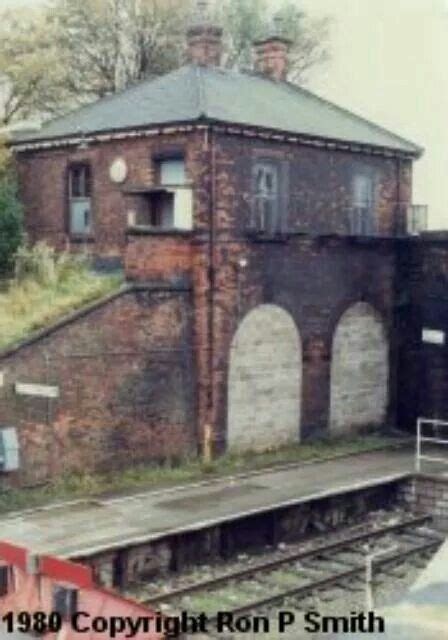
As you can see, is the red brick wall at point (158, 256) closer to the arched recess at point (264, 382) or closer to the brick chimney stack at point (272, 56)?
the arched recess at point (264, 382)

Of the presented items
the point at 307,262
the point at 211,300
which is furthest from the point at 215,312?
the point at 307,262

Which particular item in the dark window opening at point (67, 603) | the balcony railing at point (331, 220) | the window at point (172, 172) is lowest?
the dark window opening at point (67, 603)

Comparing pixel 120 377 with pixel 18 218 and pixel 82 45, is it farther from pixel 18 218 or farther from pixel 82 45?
pixel 82 45

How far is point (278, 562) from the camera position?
1398cm

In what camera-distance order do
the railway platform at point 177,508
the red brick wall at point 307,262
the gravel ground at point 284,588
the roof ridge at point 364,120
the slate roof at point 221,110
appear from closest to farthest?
the gravel ground at point 284,588, the railway platform at point 177,508, the red brick wall at point 307,262, the slate roof at point 221,110, the roof ridge at point 364,120

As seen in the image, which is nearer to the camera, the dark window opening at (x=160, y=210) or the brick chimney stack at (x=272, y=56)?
the dark window opening at (x=160, y=210)

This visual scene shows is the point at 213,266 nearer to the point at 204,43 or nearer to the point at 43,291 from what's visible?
the point at 43,291

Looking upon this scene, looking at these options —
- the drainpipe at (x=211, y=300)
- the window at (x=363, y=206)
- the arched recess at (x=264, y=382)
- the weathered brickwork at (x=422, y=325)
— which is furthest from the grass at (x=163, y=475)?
the window at (x=363, y=206)

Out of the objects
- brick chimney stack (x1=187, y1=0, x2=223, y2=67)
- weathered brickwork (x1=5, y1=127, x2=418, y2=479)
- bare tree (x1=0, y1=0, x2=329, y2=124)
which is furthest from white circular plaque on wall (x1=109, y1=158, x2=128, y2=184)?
bare tree (x1=0, y1=0, x2=329, y2=124)

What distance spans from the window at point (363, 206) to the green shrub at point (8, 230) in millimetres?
6874

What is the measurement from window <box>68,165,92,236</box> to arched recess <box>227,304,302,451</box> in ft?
14.3

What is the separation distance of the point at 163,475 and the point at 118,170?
20.8 ft

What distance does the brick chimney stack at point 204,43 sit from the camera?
2211 cm

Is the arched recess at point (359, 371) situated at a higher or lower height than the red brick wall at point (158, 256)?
lower
